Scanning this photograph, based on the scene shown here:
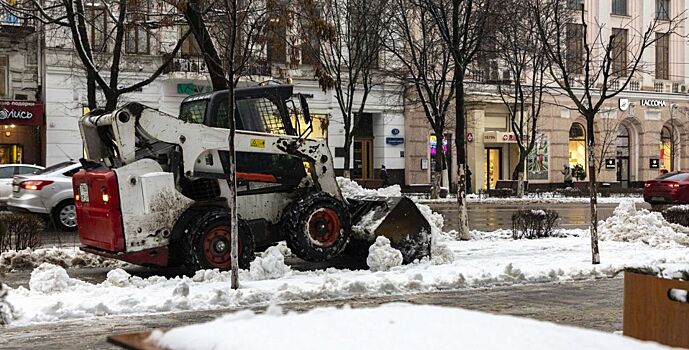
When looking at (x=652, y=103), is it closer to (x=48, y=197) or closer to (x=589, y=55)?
(x=589, y=55)

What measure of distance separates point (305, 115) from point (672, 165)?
42841mm

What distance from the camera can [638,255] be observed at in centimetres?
1460

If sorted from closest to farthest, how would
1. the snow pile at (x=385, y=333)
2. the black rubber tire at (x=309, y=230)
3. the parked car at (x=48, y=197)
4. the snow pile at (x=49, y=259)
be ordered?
the snow pile at (x=385, y=333)
the black rubber tire at (x=309, y=230)
the snow pile at (x=49, y=259)
the parked car at (x=48, y=197)

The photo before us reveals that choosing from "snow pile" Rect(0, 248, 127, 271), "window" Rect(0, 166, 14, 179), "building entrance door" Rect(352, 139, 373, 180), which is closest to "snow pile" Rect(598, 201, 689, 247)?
"snow pile" Rect(0, 248, 127, 271)

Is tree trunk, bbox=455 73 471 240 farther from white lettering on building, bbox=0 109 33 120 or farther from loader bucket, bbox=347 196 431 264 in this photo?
white lettering on building, bbox=0 109 33 120

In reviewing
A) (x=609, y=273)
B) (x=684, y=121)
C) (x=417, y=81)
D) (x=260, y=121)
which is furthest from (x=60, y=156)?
(x=684, y=121)

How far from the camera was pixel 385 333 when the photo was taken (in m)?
2.89

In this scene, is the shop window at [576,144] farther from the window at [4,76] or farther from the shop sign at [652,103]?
the window at [4,76]

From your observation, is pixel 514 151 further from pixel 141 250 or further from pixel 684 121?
pixel 141 250

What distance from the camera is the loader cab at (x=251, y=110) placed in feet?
41.5

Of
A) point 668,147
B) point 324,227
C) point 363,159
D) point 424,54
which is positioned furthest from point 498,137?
point 324,227

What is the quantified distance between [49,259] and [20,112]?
19.8 meters

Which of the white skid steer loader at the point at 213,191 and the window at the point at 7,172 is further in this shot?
the window at the point at 7,172

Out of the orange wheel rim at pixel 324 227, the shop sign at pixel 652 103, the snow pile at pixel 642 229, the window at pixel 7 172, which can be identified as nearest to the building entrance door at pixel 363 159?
the shop sign at pixel 652 103
